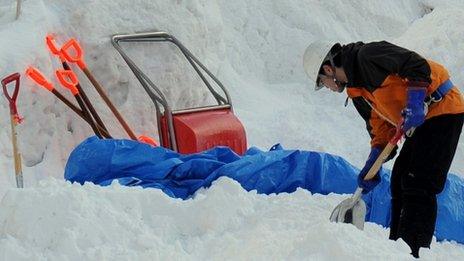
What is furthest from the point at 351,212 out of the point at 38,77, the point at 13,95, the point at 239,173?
the point at 38,77

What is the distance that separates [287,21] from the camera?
30.0 feet

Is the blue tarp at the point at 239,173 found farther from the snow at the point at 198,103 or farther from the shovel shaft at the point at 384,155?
the shovel shaft at the point at 384,155

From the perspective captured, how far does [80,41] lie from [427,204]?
274 cm

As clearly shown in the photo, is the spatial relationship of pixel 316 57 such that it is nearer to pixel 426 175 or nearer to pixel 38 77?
pixel 426 175

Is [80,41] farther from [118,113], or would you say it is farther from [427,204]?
[427,204]

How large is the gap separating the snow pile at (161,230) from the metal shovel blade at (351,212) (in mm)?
122

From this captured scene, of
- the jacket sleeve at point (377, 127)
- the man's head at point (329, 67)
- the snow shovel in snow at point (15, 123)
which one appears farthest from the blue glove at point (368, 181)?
the snow shovel in snow at point (15, 123)

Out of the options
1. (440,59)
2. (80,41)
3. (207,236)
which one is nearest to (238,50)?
(440,59)

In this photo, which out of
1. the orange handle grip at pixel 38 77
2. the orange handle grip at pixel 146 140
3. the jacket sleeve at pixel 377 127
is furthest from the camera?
the orange handle grip at pixel 146 140

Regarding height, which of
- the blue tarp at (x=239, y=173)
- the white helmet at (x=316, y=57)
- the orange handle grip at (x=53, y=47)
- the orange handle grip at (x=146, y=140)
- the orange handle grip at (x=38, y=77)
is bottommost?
the orange handle grip at (x=146, y=140)

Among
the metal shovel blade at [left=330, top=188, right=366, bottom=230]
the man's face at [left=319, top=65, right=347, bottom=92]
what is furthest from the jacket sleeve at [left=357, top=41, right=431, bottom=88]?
the metal shovel blade at [left=330, top=188, right=366, bottom=230]

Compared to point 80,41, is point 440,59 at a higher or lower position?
lower

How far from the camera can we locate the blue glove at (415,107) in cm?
301

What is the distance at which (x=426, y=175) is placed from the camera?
323cm
